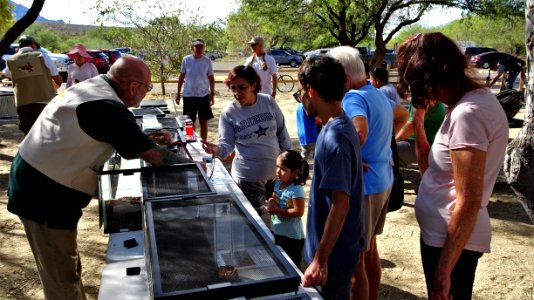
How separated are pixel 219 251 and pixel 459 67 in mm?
1160

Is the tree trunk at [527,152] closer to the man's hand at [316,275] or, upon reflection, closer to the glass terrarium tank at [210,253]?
the man's hand at [316,275]

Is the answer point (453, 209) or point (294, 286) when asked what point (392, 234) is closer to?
point (453, 209)

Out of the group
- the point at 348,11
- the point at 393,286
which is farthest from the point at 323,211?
the point at 348,11

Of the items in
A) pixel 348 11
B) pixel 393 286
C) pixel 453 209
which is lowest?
pixel 393 286

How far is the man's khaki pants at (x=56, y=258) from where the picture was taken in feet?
7.59

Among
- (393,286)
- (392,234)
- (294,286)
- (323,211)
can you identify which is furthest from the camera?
(392,234)

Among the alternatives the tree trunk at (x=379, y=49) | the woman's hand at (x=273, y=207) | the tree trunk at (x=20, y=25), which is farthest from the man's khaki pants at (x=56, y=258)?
the tree trunk at (x=379, y=49)

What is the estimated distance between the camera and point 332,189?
181 cm

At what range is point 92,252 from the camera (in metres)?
4.02

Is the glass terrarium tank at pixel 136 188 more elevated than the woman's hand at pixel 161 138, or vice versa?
the woman's hand at pixel 161 138

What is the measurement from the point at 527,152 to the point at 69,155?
247cm

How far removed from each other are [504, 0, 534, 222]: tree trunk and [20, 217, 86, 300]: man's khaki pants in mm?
2493

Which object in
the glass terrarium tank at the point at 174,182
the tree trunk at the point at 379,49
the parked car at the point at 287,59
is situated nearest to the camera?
the glass terrarium tank at the point at 174,182

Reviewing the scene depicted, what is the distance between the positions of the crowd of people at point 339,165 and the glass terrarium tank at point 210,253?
0.99ft
